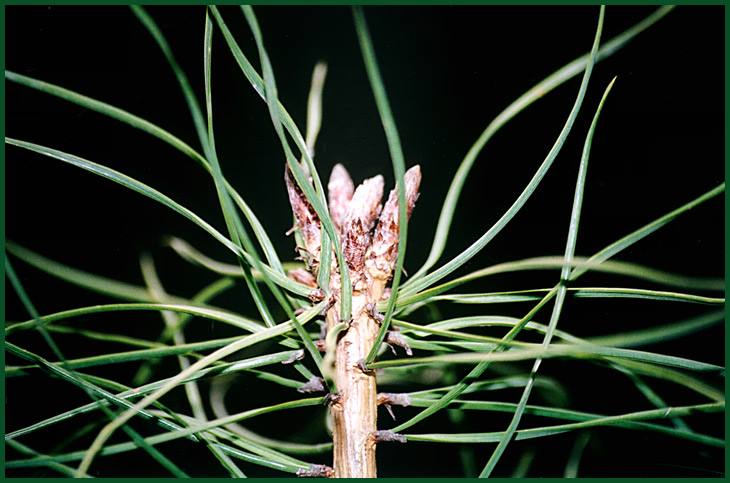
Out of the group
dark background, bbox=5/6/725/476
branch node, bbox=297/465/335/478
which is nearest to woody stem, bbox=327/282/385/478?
branch node, bbox=297/465/335/478

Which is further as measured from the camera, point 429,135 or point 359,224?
point 429,135

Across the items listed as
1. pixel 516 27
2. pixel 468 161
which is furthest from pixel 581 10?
pixel 468 161

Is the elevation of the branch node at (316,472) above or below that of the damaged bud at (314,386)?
below

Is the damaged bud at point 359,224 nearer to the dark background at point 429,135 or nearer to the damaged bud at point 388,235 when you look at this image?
the damaged bud at point 388,235

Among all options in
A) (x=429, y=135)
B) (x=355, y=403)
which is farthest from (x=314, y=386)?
(x=429, y=135)

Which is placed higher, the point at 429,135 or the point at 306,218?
the point at 429,135

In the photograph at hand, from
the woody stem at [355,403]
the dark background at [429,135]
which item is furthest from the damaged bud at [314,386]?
the dark background at [429,135]

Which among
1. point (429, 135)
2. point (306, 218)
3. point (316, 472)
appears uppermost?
point (429, 135)

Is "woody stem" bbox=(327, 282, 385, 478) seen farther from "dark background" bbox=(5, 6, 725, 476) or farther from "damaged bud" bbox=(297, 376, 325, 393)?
"dark background" bbox=(5, 6, 725, 476)

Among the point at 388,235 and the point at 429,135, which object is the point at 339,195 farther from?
the point at 429,135
